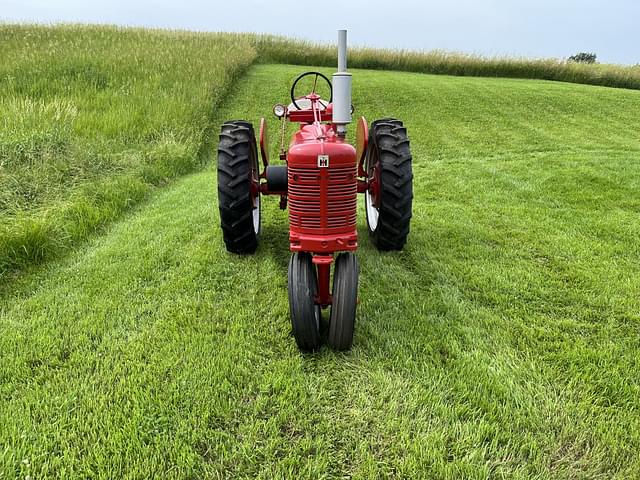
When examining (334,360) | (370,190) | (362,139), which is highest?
(362,139)

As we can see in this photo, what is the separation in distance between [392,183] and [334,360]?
4.97ft

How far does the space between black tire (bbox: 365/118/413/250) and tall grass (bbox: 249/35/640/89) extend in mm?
15465

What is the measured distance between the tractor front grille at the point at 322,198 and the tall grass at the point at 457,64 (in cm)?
1660

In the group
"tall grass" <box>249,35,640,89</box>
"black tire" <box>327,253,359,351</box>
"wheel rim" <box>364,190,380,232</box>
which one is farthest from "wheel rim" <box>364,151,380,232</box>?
"tall grass" <box>249,35,640,89</box>

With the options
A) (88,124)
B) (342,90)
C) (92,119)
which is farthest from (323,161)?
(92,119)

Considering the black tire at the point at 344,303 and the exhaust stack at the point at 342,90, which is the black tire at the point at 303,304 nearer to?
the black tire at the point at 344,303

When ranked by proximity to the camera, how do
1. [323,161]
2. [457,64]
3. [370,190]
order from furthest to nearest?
[457,64]
[370,190]
[323,161]

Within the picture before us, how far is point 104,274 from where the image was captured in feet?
12.0

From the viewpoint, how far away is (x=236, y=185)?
3625mm

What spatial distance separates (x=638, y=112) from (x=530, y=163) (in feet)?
24.0

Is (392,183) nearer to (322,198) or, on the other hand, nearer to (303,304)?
(322,198)

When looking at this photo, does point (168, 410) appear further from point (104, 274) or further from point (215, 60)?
point (215, 60)

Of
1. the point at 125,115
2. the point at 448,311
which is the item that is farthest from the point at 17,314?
the point at 125,115

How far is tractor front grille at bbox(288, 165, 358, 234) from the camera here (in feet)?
9.36
